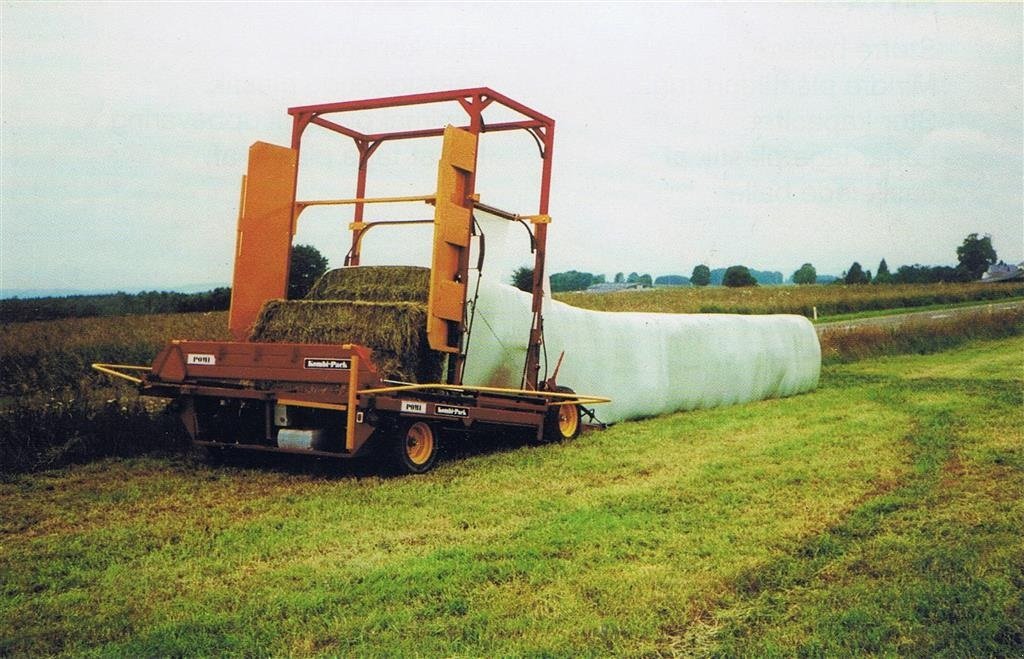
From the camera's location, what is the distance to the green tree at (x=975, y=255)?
71.8m

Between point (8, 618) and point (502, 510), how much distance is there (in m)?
3.20

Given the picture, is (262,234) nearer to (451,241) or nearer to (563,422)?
(451,241)

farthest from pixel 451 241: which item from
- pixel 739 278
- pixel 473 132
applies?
pixel 739 278

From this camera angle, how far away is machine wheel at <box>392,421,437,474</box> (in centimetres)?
786

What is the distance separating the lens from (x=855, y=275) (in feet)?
248

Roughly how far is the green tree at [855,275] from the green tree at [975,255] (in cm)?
717

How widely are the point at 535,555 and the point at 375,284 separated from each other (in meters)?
4.49

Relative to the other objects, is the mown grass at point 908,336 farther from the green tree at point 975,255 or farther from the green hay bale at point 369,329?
the green tree at point 975,255

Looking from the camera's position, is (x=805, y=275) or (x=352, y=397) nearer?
(x=352, y=397)

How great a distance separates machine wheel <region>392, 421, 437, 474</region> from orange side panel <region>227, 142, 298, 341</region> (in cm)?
230

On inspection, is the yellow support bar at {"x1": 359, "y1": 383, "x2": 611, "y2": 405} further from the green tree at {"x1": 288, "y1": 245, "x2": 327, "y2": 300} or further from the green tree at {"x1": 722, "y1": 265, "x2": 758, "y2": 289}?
→ the green tree at {"x1": 722, "y1": 265, "x2": 758, "y2": 289}

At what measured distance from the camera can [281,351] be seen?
7.63 meters

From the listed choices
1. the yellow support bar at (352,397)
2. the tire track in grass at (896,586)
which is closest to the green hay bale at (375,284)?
the yellow support bar at (352,397)

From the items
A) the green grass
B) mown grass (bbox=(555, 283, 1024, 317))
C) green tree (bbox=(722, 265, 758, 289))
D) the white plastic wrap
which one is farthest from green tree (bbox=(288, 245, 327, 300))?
green tree (bbox=(722, 265, 758, 289))
